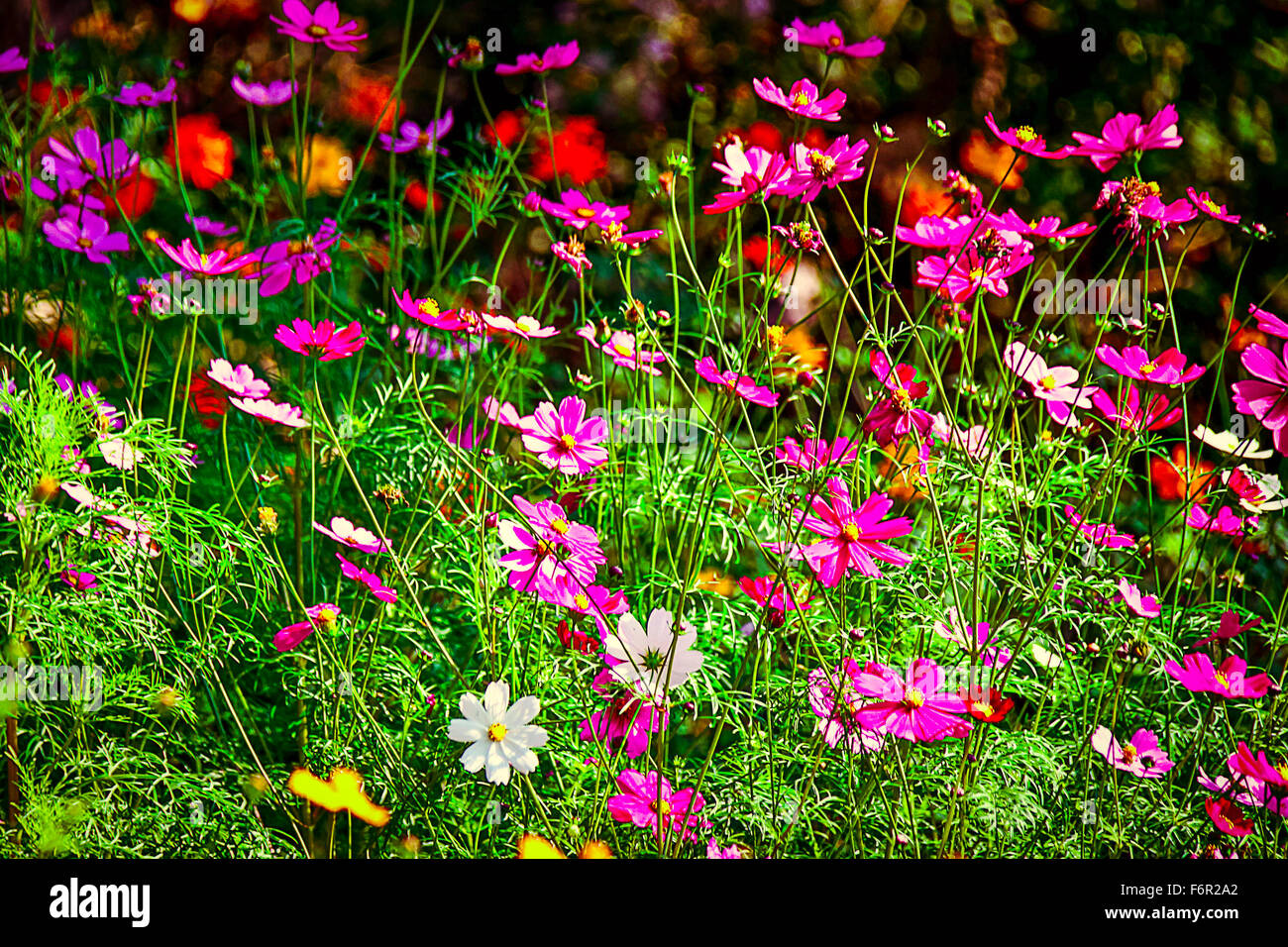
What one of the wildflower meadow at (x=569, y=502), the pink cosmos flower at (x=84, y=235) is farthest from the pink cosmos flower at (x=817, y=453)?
the pink cosmos flower at (x=84, y=235)

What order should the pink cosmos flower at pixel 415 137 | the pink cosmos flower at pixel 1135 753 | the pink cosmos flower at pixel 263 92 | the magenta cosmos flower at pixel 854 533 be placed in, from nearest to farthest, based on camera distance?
the magenta cosmos flower at pixel 854 533 < the pink cosmos flower at pixel 1135 753 < the pink cosmos flower at pixel 263 92 < the pink cosmos flower at pixel 415 137

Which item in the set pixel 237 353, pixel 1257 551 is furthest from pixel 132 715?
pixel 1257 551

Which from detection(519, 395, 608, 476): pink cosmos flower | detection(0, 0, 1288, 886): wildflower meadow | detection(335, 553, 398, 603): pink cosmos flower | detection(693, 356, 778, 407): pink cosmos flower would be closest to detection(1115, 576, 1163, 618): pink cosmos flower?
detection(0, 0, 1288, 886): wildflower meadow

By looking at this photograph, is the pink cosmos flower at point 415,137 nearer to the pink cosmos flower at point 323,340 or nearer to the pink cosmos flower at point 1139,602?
the pink cosmos flower at point 323,340

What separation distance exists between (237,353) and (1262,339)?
4.16 feet

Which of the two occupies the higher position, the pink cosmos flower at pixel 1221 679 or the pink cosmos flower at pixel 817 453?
the pink cosmos flower at pixel 817 453

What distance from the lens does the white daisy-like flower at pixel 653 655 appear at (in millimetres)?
864

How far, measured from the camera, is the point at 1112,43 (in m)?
1.42

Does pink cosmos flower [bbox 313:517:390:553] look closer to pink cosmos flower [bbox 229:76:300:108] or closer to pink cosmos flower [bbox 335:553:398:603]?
pink cosmos flower [bbox 335:553:398:603]

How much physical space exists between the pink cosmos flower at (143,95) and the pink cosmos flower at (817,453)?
742 millimetres

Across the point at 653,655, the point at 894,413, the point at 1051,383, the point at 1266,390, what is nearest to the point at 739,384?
the point at 894,413

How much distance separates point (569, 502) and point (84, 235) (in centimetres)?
59

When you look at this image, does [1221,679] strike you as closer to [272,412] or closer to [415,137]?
[272,412]
